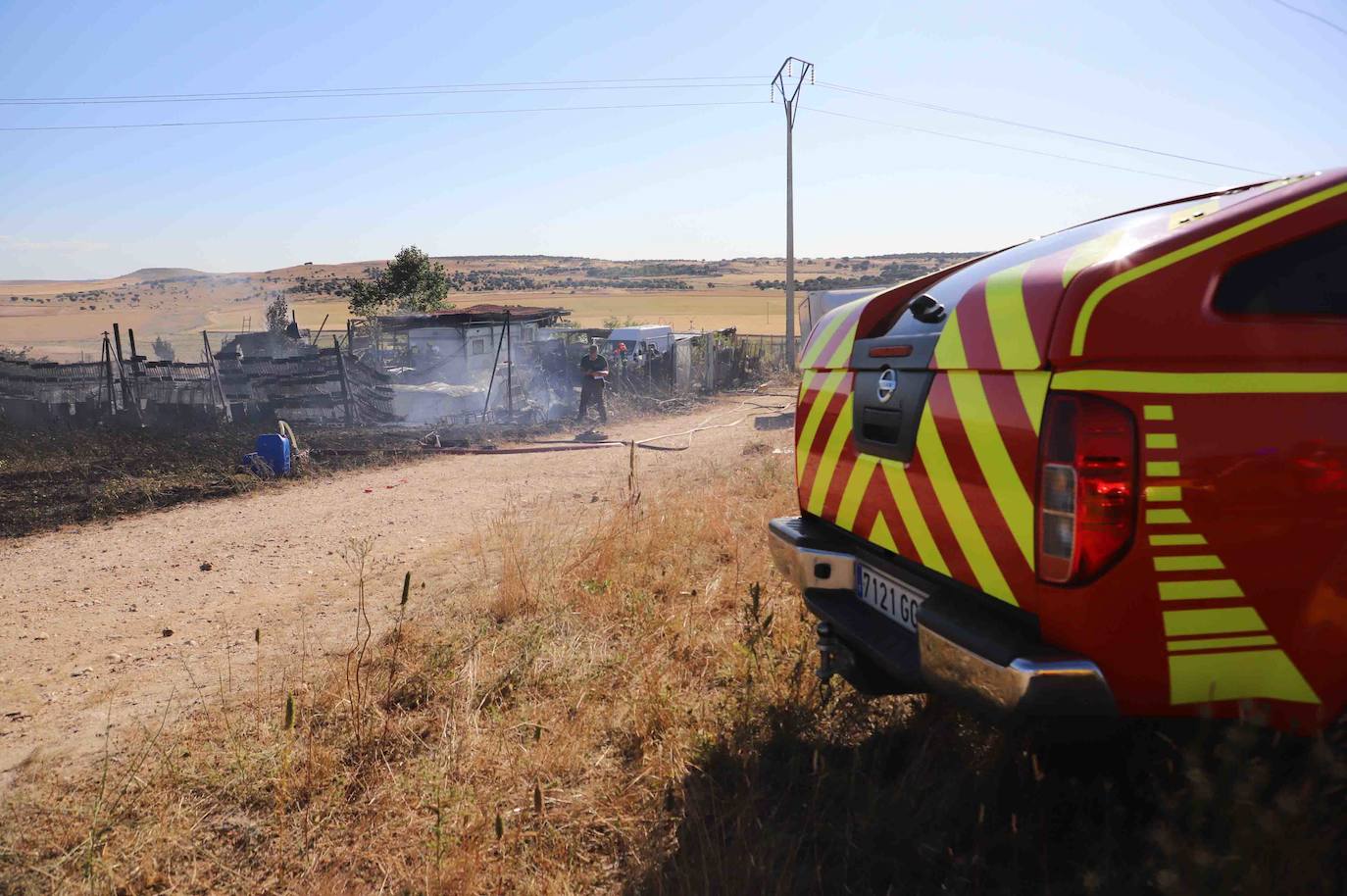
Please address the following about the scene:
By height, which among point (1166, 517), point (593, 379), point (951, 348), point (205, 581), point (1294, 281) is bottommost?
point (205, 581)

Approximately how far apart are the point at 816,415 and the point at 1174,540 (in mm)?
1565

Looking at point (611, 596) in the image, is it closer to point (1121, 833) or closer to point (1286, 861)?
point (1121, 833)

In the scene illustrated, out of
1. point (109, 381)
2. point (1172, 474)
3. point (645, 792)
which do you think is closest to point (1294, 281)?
point (1172, 474)

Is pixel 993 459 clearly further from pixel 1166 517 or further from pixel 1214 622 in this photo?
pixel 1214 622

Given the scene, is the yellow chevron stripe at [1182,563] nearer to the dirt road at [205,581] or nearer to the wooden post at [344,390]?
the dirt road at [205,581]

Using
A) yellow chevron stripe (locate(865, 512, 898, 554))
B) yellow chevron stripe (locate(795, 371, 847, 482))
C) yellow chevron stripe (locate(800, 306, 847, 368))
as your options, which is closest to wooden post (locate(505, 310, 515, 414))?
yellow chevron stripe (locate(800, 306, 847, 368))

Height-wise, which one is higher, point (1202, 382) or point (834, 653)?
point (1202, 382)

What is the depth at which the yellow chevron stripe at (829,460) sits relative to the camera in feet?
10.2

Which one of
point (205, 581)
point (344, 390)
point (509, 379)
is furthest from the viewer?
point (509, 379)

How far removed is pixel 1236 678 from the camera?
2.07 meters

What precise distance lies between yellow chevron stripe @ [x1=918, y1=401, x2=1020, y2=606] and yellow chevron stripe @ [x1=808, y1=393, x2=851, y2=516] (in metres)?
0.54

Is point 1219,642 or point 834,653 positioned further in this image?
point 834,653

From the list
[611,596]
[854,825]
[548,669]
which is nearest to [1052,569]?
[854,825]

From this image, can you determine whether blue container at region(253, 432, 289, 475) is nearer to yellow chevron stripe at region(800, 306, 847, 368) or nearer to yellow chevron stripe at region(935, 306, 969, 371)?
yellow chevron stripe at region(800, 306, 847, 368)
